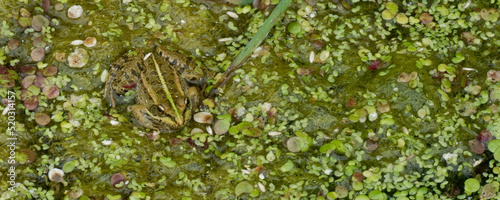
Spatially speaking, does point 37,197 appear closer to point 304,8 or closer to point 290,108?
point 290,108

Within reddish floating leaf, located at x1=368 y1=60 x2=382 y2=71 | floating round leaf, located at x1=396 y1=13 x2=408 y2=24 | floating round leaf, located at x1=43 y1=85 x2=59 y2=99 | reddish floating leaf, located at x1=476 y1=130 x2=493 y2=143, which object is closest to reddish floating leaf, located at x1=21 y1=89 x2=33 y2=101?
floating round leaf, located at x1=43 y1=85 x2=59 y2=99

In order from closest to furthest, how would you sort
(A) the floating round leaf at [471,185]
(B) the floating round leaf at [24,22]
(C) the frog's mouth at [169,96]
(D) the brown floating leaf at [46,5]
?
1. (A) the floating round leaf at [471,185]
2. (C) the frog's mouth at [169,96]
3. (B) the floating round leaf at [24,22]
4. (D) the brown floating leaf at [46,5]

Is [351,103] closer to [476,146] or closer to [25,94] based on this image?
[476,146]

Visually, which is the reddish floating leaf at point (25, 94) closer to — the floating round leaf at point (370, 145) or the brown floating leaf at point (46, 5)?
the brown floating leaf at point (46, 5)

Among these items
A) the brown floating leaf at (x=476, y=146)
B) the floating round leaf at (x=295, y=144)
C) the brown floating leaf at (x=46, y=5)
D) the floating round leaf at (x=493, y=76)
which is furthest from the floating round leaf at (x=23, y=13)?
the floating round leaf at (x=493, y=76)

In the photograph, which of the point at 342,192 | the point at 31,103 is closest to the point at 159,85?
the point at 31,103

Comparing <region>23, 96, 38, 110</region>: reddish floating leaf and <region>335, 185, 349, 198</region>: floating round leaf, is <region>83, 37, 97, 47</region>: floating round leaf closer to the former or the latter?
<region>23, 96, 38, 110</region>: reddish floating leaf
